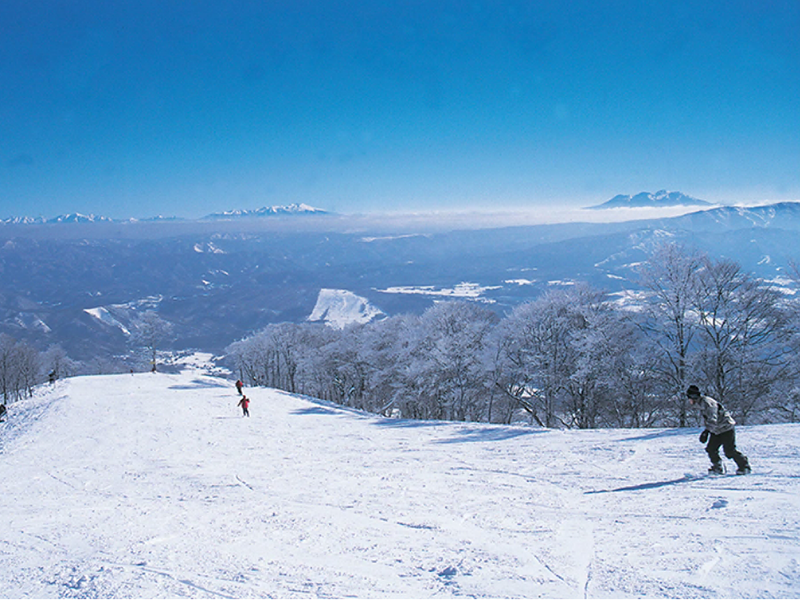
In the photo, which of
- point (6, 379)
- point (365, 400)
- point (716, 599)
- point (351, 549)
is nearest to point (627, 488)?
point (716, 599)

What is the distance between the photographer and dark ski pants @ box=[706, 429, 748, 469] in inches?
429

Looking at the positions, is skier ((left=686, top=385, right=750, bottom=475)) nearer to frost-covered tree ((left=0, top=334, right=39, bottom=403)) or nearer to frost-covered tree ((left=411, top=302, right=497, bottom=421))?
frost-covered tree ((left=411, top=302, right=497, bottom=421))

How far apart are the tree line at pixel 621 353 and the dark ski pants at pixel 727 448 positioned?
19036 millimetres

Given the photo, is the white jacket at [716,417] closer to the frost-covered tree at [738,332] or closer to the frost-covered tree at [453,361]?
the frost-covered tree at [738,332]

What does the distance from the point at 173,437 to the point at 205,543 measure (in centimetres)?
1741

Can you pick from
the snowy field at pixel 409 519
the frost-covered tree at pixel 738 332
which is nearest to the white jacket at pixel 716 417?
the snowy field at pixel 409 519

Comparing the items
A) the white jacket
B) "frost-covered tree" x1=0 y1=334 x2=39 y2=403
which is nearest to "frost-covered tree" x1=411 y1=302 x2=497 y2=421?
the white jacket

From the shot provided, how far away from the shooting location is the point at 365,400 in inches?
2483

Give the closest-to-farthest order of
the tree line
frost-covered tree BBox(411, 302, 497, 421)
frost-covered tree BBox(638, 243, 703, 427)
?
Result: 1. frost-covered tree BBox(638, 243, 703, 427)
2. the tree line
3. frost-covered tree BBox(411, 302, 497, 421)

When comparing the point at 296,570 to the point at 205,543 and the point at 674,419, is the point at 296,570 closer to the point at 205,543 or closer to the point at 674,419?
the point at 205,543

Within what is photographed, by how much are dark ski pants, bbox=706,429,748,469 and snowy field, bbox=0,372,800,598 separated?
0.48 m

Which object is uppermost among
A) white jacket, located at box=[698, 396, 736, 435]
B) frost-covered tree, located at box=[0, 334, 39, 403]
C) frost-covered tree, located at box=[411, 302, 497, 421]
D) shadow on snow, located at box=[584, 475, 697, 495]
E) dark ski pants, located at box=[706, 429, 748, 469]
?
white jacket, located at box=[698, 396, 736, 435]

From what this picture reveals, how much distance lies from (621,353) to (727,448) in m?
23.4

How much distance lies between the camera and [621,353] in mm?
32969
